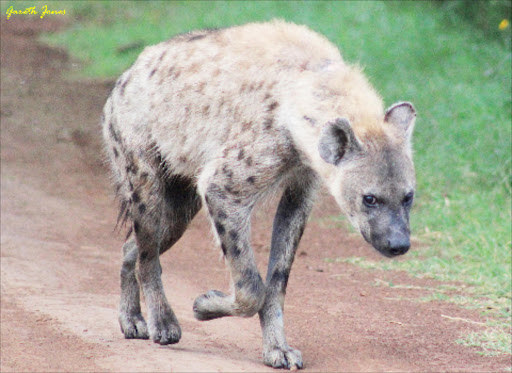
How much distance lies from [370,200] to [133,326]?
1672mm

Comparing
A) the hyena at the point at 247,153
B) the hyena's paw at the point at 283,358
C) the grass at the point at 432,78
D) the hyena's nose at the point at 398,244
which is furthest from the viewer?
the grass at the point at 432,78

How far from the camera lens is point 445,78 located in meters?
10.0

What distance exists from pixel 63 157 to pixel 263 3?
5020mm

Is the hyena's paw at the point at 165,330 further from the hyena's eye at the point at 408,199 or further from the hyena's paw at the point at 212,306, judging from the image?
the hyena's eye at the point at 408,199

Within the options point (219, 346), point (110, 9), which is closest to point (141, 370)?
point (219, 346)

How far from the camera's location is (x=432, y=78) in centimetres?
1004

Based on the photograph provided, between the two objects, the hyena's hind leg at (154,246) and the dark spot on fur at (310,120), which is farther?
the hyena's hind leg at (154,246)

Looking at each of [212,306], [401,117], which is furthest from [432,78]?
[212,306]

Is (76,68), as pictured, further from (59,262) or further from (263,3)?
(59,262)

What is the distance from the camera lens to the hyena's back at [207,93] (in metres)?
4.46

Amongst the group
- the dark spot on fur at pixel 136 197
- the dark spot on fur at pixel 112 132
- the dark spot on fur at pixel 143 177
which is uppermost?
Result: the dark spot on fur at pixel 112 132

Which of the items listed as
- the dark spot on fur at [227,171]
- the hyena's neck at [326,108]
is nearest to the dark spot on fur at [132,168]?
the dark spot on fur at [227,171]

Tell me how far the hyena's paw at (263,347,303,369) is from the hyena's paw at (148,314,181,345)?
556 millimetres

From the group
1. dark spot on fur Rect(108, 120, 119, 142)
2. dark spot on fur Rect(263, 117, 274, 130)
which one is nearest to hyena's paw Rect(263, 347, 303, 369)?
dark spot on fur Rect(263, 117, 274, 130)
